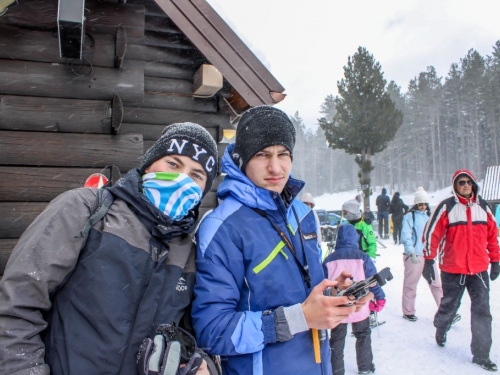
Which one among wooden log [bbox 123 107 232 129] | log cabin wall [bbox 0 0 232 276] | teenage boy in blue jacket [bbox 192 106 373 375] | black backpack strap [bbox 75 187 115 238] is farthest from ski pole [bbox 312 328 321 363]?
wooden log [bbox 123 107 232 129]

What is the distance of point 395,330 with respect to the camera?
6098 millimetres

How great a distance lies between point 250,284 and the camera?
1630mm

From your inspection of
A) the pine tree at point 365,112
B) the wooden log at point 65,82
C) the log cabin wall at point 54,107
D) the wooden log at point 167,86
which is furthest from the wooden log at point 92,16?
the pine tree at point 365,112

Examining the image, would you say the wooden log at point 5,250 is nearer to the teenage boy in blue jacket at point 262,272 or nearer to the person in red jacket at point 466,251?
the teenage boy in blue jacket at point 262,272

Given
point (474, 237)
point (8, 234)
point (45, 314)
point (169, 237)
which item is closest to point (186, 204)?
point (169, 237)

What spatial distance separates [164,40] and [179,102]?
0.79 metres

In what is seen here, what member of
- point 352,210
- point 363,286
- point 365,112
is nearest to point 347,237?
point 352,210

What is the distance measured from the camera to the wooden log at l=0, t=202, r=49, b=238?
3270mm

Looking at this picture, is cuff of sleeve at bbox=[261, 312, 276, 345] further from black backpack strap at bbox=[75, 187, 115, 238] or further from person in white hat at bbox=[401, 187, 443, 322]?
person in white hat at bbox=[401, 187, 443, 322]

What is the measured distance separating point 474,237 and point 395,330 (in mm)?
2191

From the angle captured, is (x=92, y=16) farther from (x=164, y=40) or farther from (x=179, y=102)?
(x=179, y=102)

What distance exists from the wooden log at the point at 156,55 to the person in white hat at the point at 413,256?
16.3 ft

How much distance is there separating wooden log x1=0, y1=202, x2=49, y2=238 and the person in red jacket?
5.17 meters

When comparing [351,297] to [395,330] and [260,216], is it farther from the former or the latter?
[395,330]
